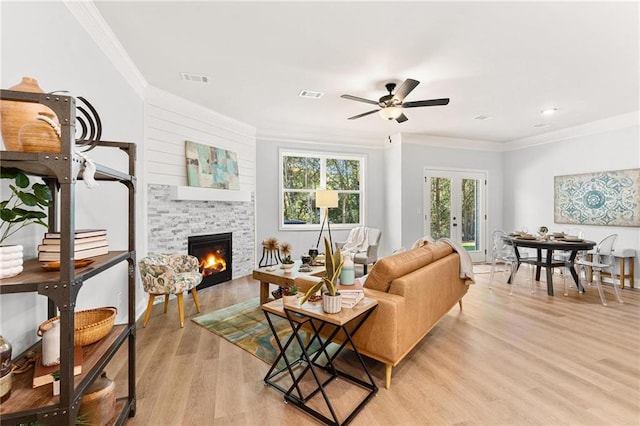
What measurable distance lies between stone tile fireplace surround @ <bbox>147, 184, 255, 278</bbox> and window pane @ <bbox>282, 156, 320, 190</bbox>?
97cm

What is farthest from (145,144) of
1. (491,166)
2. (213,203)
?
(491,166)

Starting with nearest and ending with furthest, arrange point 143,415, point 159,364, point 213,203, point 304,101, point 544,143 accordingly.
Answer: point 143,415
point 159,364
point 304,101
point 213,203
point 544,143

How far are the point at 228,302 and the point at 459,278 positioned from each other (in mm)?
2888

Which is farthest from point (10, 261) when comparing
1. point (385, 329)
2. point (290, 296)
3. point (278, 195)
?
point (278, 195)

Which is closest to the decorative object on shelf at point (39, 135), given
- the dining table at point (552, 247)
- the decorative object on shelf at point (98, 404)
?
the decorative object on shelf at point (98, 404)

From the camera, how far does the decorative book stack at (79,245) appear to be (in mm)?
1244

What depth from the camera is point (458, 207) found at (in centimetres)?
670

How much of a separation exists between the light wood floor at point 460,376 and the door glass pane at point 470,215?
3.29 meters

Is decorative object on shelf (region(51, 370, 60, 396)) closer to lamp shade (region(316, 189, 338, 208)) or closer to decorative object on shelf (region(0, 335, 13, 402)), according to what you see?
decorative object on shelf (region(0, 335, 13, 402))

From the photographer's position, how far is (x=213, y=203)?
476 centimetres

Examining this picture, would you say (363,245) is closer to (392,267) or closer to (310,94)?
(310,94)

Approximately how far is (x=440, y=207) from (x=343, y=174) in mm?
2244

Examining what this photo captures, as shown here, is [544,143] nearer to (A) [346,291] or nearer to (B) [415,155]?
(B) [415,155]

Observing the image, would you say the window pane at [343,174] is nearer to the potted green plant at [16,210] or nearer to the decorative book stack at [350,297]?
the decorative book stack at [350,297]
